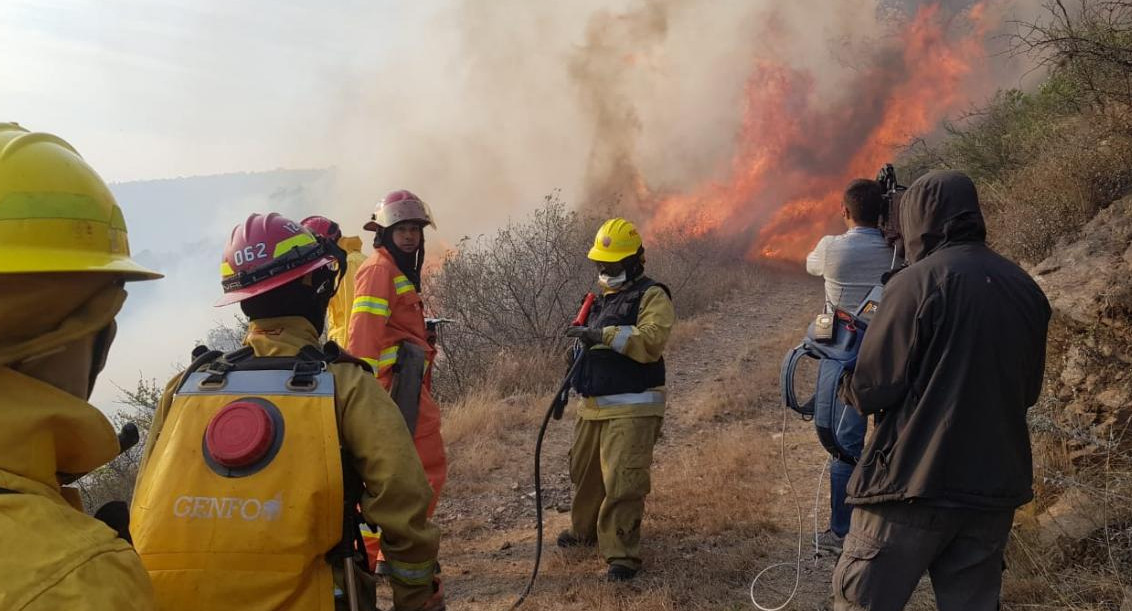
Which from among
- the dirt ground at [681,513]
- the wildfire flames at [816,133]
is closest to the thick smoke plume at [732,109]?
the wildfire flames at [816,133]

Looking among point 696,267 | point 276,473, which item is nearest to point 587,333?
point 276,473

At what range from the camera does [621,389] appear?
4457 mm

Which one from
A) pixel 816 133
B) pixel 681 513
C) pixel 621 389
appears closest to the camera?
pixel 621 389

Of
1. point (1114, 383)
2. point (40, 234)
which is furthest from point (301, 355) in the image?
point (1114, 383)

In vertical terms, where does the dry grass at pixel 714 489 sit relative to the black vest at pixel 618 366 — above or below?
below

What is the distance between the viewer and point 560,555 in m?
4.81

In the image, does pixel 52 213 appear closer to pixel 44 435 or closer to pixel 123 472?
pixel 44 435

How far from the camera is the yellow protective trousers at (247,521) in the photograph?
175 centimetres

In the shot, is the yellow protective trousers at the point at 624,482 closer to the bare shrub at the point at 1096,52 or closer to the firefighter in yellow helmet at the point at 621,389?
the firefighter in yellow helmet at the point at 621,389

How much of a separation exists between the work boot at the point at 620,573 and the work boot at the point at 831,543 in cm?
120

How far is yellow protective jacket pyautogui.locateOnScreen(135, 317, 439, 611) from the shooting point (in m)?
1.94

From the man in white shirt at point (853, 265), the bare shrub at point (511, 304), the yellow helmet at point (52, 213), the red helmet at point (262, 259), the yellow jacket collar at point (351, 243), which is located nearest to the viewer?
the yellow helmet at point (52, 213)

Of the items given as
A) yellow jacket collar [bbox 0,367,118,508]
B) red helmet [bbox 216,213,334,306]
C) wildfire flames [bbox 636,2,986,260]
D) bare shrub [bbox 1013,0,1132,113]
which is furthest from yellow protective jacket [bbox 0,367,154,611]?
wildfire flames [bbox 636,2,986,260]

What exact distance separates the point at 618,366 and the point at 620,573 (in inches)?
52.4
